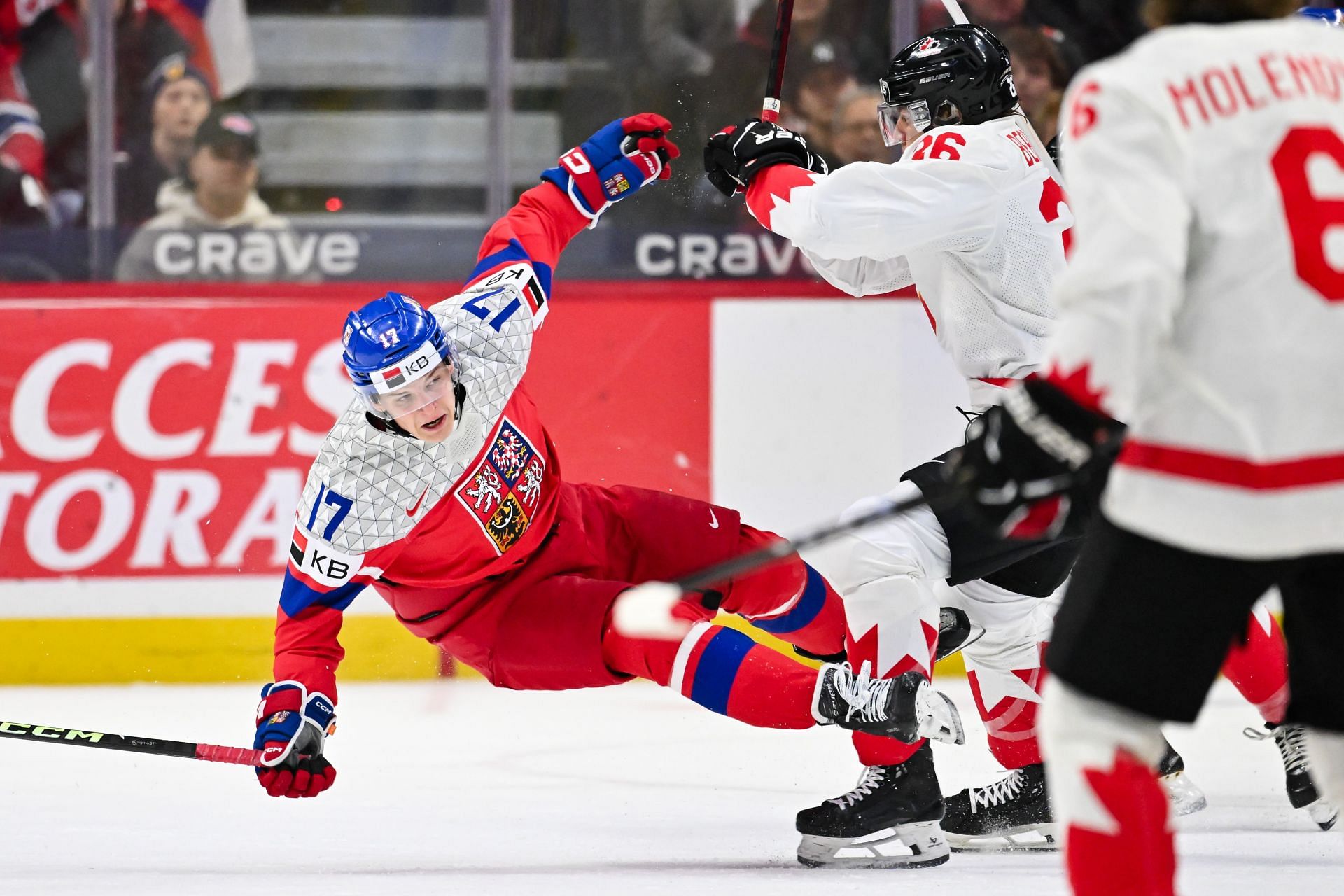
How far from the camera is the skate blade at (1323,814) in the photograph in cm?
287

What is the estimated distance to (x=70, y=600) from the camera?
172 inches

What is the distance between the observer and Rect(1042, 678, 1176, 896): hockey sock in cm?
153

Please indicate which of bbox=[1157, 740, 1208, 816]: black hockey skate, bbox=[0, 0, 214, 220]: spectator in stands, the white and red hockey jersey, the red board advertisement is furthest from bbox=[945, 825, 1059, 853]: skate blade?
bbox=[0, 0, 214, 220]: spectator in stands

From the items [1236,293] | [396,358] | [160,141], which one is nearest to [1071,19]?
[160,141]

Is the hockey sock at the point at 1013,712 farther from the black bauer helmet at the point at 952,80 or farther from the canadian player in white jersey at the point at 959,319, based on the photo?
the black bauer helmet at the point at 952,80

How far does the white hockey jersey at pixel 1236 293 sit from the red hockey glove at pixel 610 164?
1821 mm

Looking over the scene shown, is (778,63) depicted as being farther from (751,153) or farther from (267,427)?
(267,427)

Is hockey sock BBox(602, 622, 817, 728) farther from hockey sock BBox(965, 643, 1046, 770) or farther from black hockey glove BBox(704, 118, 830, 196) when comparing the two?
black hockey glove BBox(704, 118, 830, 196)

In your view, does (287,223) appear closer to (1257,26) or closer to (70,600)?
(70,600)

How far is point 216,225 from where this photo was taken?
470 cm

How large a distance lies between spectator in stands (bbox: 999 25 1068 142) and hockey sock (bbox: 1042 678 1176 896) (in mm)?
3499

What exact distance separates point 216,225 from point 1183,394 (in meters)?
3.65

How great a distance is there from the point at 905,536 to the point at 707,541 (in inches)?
17.8

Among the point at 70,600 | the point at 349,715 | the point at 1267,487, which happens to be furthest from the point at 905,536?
the point at 70,600
